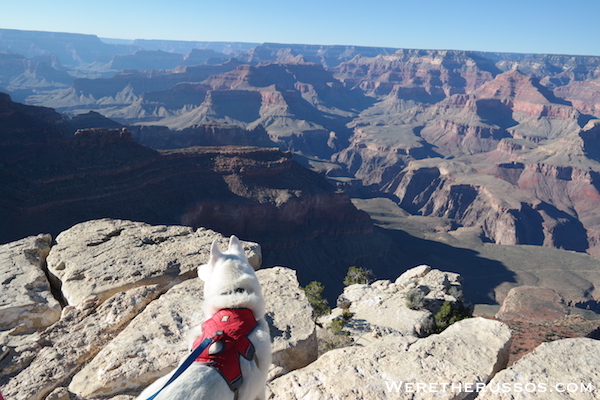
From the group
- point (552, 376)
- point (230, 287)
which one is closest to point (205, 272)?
point (230, 287)

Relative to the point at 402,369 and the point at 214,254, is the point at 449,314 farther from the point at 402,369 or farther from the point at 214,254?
the point at 214,254

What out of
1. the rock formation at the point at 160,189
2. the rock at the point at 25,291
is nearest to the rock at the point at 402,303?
the rock at the point at 25,291

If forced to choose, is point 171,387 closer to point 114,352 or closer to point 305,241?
point 114,352

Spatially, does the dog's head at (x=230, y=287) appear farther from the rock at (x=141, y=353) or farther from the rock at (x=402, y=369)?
the rock at (x=141, y=353)

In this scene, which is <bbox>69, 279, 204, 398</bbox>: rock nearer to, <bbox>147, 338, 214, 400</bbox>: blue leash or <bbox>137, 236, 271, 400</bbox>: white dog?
<bbox>137, 236, 271, 400</bbox>: white dog

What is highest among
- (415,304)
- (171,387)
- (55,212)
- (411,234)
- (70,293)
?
(171,387)

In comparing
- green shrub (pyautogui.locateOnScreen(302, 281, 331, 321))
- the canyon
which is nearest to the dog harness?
green shrub (pyautogui.locateOnScreen(302, 281, 331, 321))

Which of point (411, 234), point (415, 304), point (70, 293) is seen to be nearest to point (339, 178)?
point (411, 234)
